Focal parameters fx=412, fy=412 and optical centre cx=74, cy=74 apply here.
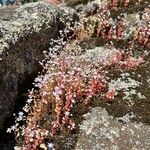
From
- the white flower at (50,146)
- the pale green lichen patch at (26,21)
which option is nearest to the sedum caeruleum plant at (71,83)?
the white flower at (50,146)

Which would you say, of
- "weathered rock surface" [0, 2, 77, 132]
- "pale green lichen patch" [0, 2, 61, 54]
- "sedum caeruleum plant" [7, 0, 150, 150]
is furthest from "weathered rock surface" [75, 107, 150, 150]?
"pale green lichen patch" [0, 2, 61, 54]

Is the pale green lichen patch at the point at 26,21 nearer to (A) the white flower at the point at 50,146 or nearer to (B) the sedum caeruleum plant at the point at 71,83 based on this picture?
(B) the sedum caeruleum plant at the point at 71,83

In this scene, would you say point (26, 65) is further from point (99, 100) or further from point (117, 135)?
point (117, 135)

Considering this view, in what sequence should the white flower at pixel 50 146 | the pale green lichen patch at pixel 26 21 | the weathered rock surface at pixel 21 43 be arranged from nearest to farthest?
the white flower at pixel 50 146 → the weathered rock surface at pixel 21 43 → the pale green lichen patch at pixel 26 21

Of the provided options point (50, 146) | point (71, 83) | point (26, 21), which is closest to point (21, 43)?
point (26, 21)

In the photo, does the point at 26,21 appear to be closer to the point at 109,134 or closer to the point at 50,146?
the point at 109,134

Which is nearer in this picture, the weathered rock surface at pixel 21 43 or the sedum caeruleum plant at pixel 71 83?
the sedum caeruleum plant at pixel 71 83
